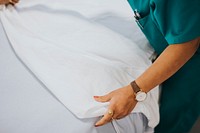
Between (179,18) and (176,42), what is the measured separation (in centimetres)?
7

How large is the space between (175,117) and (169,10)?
538mm

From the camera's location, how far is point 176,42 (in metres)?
0.83

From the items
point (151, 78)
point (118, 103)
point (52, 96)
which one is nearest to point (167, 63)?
point (151, 78)

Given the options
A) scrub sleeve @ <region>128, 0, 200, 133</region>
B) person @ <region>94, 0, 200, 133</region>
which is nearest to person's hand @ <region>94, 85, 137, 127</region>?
person @ <region>94, 0, 200, 133</region>

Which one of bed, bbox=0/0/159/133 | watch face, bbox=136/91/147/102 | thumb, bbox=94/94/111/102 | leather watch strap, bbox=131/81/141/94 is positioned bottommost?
watch face, bbox=136/91/147/102

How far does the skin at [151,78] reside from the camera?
2.76ft

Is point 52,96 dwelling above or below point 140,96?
above

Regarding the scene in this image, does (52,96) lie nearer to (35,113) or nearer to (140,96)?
(35,113)

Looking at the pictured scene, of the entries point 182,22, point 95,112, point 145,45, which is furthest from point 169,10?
point 95,112

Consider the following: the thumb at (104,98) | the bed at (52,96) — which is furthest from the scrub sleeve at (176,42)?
the thumb at (104,98)

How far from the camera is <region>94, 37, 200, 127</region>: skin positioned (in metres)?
0.84

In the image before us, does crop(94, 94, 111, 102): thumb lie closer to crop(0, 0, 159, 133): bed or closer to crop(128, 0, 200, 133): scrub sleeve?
crop(0, 0, 159, 133): bed

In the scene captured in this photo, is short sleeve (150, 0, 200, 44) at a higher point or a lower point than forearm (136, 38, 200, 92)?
higher

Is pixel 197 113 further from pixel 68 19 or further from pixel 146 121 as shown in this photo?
pixel 68 19
